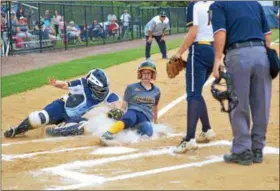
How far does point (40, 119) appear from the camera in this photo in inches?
290

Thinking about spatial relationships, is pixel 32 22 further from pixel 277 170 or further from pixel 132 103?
pixel 277 170

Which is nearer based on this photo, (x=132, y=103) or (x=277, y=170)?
(x=277, y=170)

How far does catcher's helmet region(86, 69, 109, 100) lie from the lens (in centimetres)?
741

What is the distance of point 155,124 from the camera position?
7445 millimetres

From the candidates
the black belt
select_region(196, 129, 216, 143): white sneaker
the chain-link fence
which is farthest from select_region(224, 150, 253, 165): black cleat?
the chain-link fence

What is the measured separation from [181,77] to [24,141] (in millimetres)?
7055

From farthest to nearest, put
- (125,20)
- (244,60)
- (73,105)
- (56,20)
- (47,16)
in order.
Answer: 1. (125,20)
2. (56,20)
3. (47,16)
4. (73,105)
5. (244,60)

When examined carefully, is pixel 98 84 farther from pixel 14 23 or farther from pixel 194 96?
pixel 14 23

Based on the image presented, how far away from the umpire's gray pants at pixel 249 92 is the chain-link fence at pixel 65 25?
663 inches

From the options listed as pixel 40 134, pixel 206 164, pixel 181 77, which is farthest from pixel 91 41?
pixel 206 164

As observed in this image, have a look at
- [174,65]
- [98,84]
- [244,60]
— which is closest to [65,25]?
Answer: [98,84]

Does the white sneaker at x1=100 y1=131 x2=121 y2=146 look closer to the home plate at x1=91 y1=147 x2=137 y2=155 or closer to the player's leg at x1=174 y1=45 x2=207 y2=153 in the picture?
the home plate at x1=91 y1=147 x2=137 y2=155

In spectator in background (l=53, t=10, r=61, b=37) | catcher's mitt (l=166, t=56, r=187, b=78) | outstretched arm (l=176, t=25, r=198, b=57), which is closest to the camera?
outstretched arm (l=176, t=25, r=198, b=57)

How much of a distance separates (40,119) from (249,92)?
10.5 feet
